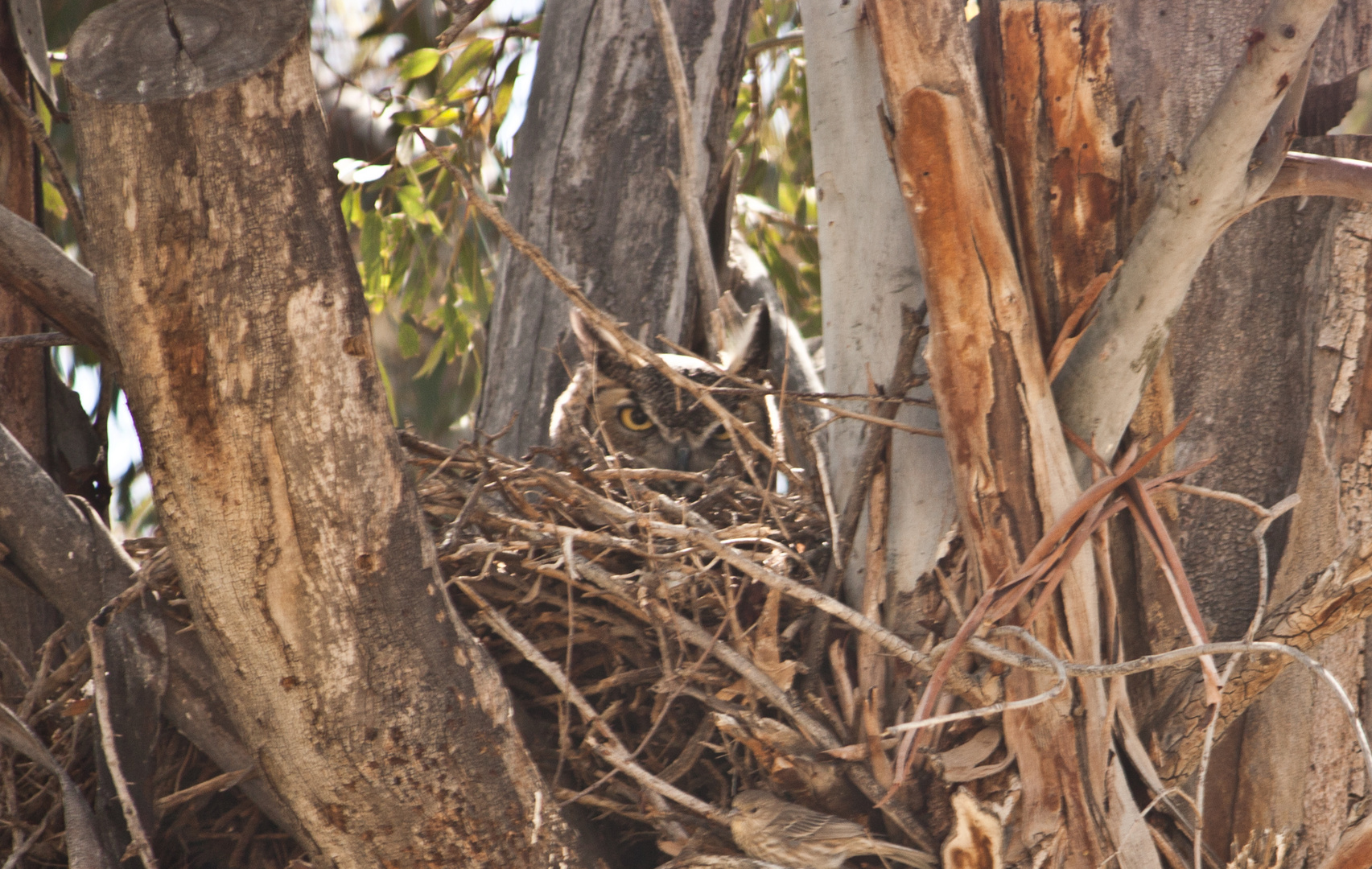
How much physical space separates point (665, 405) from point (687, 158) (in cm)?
96

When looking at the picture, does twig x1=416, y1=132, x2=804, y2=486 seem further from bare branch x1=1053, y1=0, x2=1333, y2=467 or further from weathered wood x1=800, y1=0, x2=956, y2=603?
bare branch x1=1053, y1=0, x2=1333, y2=467

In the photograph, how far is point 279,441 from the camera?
51.0 inches

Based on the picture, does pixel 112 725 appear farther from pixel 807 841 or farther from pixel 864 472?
pixel 864 472

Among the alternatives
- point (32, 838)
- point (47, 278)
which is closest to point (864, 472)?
point (47, 278)

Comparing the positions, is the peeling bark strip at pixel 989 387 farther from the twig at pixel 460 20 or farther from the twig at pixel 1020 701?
the twig at pixel 460 20

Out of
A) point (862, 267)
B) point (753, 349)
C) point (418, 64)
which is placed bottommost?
point (753, 349)

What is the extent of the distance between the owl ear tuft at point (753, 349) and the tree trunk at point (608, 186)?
0.16 meters

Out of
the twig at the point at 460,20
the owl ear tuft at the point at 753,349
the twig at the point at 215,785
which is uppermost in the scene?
the twig at the point at 460,20

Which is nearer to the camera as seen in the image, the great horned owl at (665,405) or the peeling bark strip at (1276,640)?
the peeling bark strip at (1276,640)

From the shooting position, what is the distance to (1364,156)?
163cm

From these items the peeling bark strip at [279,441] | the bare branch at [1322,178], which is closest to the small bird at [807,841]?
the peeling bark strip at [279,441]

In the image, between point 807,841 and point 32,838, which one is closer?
point 807,841

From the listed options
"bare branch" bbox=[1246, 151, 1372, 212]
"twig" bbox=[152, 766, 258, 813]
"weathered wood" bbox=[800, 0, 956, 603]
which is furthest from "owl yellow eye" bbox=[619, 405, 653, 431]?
"bare branch" bbox=[1246, 151, 1372, 212]

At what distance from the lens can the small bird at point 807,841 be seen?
58.2 inches
